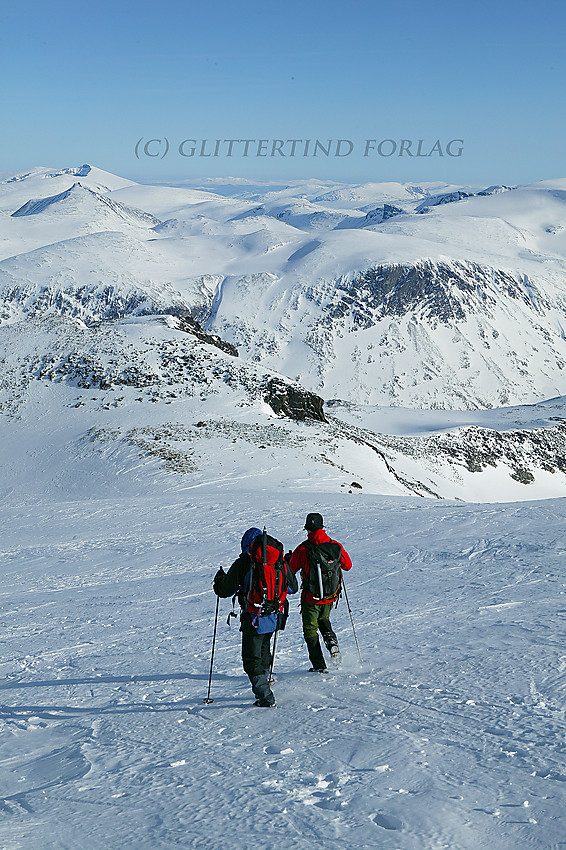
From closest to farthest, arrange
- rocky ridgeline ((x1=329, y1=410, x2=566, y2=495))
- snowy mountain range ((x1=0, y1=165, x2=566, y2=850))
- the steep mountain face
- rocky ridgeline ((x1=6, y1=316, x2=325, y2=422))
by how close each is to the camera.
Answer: snowy mountain range ((x1=0, y1=165, x2=566, y2=850))
rocky ridgeline ((x1=6, y1=316, x2=325, y2=422))
rocky ridgeline ((x1=329, y1=410, x2=566, y2=495))
the steep mountain face

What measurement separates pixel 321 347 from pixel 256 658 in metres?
125

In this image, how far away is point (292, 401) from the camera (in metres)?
41.3

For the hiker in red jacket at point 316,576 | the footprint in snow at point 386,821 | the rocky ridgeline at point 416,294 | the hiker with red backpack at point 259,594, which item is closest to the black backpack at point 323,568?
the hiker in red jacket at point 316,576

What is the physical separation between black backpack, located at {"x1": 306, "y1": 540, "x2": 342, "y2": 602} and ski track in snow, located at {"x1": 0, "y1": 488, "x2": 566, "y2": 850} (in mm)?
1037

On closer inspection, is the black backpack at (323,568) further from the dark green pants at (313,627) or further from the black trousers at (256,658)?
the black trousers at (256,658)

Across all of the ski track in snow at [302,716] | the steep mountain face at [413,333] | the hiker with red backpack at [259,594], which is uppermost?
the steep mountain face at [413,333]

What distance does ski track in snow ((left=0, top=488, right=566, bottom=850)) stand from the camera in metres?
4.44

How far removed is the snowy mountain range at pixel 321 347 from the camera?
1515 inches

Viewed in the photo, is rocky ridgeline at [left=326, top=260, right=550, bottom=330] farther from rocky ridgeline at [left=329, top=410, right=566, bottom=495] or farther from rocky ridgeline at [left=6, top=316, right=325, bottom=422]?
rocky ridgeline at [left=6, top=316, right=325, bottom=422]


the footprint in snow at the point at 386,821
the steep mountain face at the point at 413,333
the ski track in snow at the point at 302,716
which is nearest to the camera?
the footprint in snow at the point at 386,821

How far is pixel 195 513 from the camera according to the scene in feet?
65.0

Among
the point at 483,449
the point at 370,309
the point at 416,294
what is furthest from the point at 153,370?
the point at 416,294

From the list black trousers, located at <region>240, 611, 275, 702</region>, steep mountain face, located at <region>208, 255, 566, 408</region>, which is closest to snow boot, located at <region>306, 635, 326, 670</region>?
black trousers, located at <region>240, 611, 275, 702</region>

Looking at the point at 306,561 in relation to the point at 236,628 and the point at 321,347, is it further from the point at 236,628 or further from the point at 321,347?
the point at 321,347
